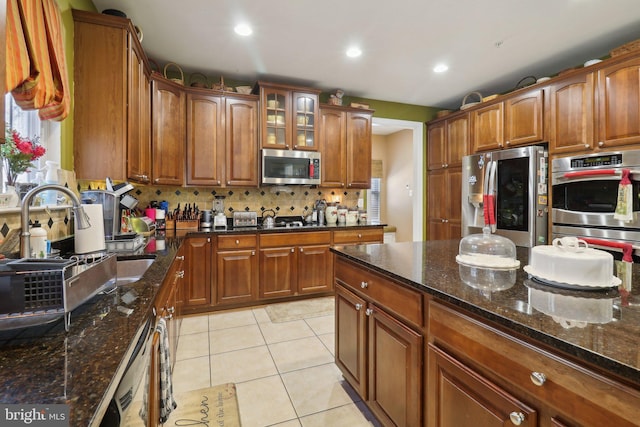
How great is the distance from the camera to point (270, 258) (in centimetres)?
339

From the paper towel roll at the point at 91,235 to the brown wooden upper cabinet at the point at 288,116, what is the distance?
6.88 ft

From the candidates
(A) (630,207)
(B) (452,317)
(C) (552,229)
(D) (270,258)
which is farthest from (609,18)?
(D) (270,258)

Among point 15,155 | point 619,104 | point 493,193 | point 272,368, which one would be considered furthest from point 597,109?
point 15,155

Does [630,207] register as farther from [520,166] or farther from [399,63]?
[399,63]

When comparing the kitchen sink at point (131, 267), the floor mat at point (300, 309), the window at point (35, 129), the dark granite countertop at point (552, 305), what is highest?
the window at point (35, 129)

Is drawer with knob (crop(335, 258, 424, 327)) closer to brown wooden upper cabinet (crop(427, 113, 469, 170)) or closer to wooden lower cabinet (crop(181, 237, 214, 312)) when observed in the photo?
wooden lower cabinet (crop(181, 237, 214, 312))

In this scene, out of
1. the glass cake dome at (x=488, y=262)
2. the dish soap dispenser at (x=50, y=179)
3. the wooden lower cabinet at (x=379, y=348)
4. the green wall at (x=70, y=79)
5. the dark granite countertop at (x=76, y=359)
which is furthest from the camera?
the green wall at (x=70, y=79)

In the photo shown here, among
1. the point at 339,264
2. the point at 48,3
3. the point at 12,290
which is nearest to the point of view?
the point at 12,290

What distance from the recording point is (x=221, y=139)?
347cm

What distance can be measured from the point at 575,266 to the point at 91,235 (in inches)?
90.7

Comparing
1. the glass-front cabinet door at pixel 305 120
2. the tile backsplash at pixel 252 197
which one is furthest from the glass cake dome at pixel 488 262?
the tile backsplash at pixel 252 197

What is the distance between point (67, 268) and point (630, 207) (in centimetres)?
357

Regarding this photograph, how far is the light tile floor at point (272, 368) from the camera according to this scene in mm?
1721

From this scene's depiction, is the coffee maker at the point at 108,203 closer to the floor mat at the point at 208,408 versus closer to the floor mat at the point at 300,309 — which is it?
the floor mat at the point at 208,408
